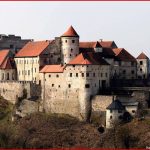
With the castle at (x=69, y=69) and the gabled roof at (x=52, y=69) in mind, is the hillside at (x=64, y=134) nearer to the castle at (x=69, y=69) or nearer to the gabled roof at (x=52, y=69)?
the castle at (x=69, y=69)

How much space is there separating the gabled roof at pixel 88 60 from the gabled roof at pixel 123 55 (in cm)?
816

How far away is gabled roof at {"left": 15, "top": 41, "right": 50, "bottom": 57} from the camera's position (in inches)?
4411

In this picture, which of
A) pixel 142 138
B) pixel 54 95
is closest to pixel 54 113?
pixel 54 95

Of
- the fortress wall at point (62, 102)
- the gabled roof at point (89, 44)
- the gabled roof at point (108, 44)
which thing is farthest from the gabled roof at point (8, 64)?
the gabled roof at point (108, 44)

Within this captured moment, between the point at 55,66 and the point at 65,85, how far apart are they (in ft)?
14.5

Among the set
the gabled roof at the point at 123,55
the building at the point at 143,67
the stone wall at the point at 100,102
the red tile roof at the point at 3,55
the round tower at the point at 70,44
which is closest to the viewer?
the stone wall at the point at 100,102

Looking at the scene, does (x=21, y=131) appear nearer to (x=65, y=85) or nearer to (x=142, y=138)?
(x=65, y=85)

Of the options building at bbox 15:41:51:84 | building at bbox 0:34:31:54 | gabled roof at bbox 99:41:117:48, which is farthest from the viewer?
building at bbox 0:34:31:54

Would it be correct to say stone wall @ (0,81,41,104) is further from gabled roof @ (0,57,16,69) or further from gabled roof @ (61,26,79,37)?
gabled roof @ (61,26,79,37)

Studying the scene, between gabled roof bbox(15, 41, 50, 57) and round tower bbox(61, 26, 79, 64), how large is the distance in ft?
15.5

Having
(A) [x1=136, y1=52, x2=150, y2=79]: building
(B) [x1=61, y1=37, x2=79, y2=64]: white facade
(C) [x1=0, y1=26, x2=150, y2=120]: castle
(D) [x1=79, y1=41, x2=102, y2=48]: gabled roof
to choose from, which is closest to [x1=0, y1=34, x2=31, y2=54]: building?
(C) [x1=0, y1=26, x2=150, y2=120]: castle

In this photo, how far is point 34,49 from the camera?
4515 inches

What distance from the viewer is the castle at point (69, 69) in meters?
101

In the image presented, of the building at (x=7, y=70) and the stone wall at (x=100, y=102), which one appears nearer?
the stone wall at (x=100, y=102)
